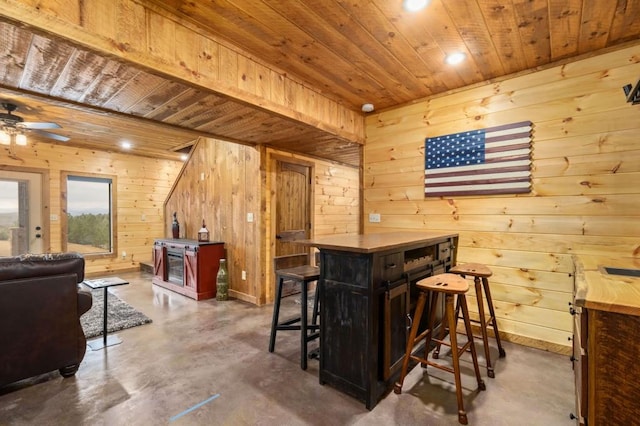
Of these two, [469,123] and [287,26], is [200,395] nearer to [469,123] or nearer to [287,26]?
[287,26]

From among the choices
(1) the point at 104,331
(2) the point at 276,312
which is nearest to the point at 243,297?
(1) the point at 104,331

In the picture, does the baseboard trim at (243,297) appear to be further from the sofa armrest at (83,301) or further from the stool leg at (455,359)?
the stool leg at (455,359)

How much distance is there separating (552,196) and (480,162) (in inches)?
27.4

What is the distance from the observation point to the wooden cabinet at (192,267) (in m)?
4.39

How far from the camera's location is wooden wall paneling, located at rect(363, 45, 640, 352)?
2404 mm

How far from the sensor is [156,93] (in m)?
2.31

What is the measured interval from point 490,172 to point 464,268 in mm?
1114

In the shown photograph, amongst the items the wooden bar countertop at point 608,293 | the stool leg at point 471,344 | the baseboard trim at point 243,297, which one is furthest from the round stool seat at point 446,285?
the baseboard trim at point 243,297

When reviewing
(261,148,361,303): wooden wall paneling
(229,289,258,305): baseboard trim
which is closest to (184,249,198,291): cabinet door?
(229,289,258,305): baseboard trim

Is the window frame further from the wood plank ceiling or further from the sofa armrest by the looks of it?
the sofa armrest

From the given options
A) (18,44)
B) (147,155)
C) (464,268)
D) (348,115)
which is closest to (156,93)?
(18,44)

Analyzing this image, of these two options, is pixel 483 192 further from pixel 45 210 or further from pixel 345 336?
pixel 45 210

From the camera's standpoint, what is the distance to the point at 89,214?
19.7ft

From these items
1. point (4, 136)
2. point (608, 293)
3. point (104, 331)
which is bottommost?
point (104, 331)
